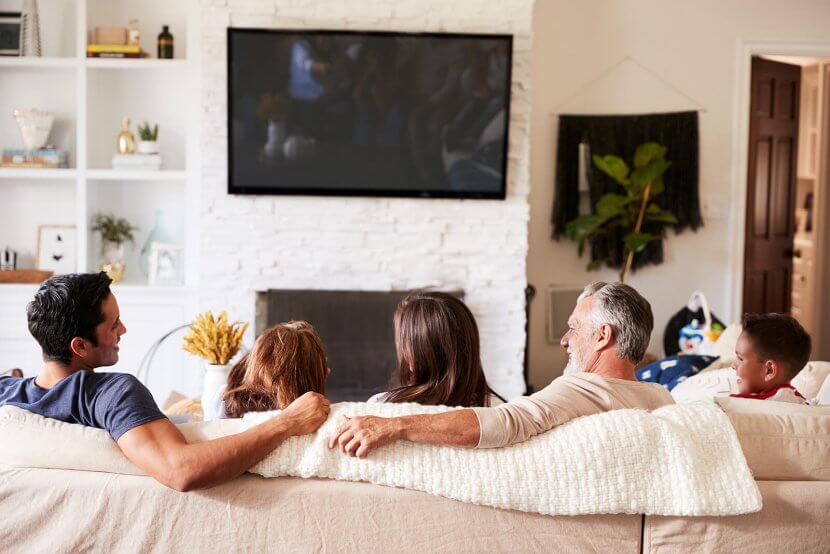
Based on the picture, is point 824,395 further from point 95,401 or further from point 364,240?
point 364,240

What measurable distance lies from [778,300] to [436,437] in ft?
15.9

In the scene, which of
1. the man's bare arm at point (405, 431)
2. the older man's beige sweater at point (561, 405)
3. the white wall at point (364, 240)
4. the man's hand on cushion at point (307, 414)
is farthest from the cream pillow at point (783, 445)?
the white wall at point (364, 240)

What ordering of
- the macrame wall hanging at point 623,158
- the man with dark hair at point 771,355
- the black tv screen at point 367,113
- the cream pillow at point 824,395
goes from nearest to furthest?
the man with dark hair at point 771,355 → the cream pillow at point 824,395 → the black tv screen at point 367,113 → the macrame wall hanging at point 623,158

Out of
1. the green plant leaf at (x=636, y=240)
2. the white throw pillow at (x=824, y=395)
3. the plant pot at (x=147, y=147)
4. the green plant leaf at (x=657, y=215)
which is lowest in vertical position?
the white throw pillow at (x=824, y=395)

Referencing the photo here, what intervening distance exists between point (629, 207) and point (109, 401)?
12.9 feet

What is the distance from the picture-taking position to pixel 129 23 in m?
4.95

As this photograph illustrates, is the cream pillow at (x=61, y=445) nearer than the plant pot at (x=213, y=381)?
Yes

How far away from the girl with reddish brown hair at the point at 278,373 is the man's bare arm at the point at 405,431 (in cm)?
35

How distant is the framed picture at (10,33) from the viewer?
4.92 metres

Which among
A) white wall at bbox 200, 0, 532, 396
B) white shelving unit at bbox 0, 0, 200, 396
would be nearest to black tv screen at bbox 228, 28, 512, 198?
white wall at bbox 200, 0, 532, 396

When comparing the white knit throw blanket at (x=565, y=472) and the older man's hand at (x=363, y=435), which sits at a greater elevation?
the older man's hand at (x=363, y=435)

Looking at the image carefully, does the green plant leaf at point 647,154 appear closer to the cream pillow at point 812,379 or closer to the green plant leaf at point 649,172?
the green plant leaf at point 649,172

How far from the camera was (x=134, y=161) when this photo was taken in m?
4.89

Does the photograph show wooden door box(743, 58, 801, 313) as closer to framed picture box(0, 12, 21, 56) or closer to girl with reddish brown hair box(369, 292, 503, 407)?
girl with reddish brown hair box(369, 292, 503, 407)
